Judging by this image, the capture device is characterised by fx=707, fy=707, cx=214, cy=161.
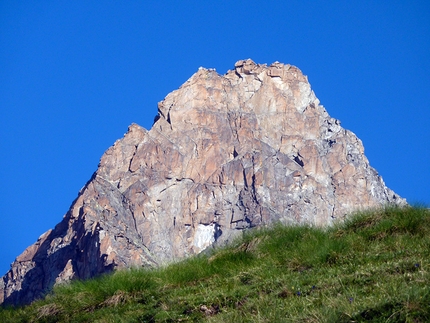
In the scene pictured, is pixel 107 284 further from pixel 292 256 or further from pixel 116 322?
pixel 292 256

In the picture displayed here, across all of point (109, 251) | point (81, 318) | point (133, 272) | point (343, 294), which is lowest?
point (343, 294)

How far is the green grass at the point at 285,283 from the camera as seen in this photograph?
782 cm

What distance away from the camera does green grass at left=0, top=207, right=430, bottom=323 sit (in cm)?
782

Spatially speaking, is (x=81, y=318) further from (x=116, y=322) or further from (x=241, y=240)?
(x=241, y=240)

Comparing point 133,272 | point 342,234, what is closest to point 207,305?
point 133,272

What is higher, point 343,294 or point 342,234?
point 342,234

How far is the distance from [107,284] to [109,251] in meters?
186

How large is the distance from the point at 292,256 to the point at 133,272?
9.34 ft

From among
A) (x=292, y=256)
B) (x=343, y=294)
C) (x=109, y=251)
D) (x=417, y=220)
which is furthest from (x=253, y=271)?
(x=109, y=251)

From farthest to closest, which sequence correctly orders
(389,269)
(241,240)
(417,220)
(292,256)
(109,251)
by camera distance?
1. (109,251)
2. (241,240)
3. (417,220)
4. (292,256)
5. (389,269)

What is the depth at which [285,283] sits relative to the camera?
31.7 feet

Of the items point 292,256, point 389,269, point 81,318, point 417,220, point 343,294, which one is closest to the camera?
point 343,294

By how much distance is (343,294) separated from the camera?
27.5ft

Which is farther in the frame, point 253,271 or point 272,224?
point 272,224
